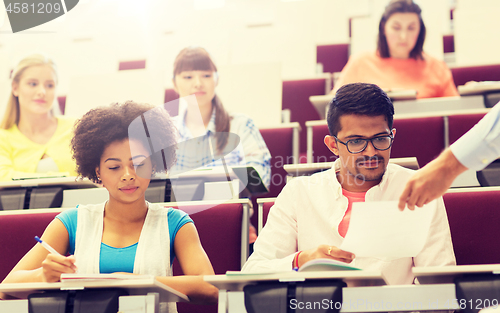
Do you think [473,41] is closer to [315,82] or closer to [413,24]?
[413,24]

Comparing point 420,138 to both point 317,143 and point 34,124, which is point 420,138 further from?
point 34,124

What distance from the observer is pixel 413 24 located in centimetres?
157

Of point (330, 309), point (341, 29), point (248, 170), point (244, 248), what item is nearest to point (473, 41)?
point (341, 29)

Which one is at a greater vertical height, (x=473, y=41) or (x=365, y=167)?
(x=473, y=41)

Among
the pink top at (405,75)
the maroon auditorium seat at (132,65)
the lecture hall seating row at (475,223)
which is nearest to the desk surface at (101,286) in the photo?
the lecture hall seating row at (475,223)

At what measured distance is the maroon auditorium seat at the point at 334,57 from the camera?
208 cm

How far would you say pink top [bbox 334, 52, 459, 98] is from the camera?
5.18 ft

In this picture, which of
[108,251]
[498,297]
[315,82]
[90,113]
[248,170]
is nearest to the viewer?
[498,297]

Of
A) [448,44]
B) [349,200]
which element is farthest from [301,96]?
[349,200]

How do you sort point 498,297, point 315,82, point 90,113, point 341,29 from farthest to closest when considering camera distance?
point 341,29, point 315,82, point 90,113, point 498,297

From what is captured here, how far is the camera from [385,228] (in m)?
0.60

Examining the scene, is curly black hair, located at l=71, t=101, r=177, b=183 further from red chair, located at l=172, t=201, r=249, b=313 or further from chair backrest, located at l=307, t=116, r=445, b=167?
chair backrest, located at l=307, t=116, r=445, b=167

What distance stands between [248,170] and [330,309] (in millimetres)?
515
